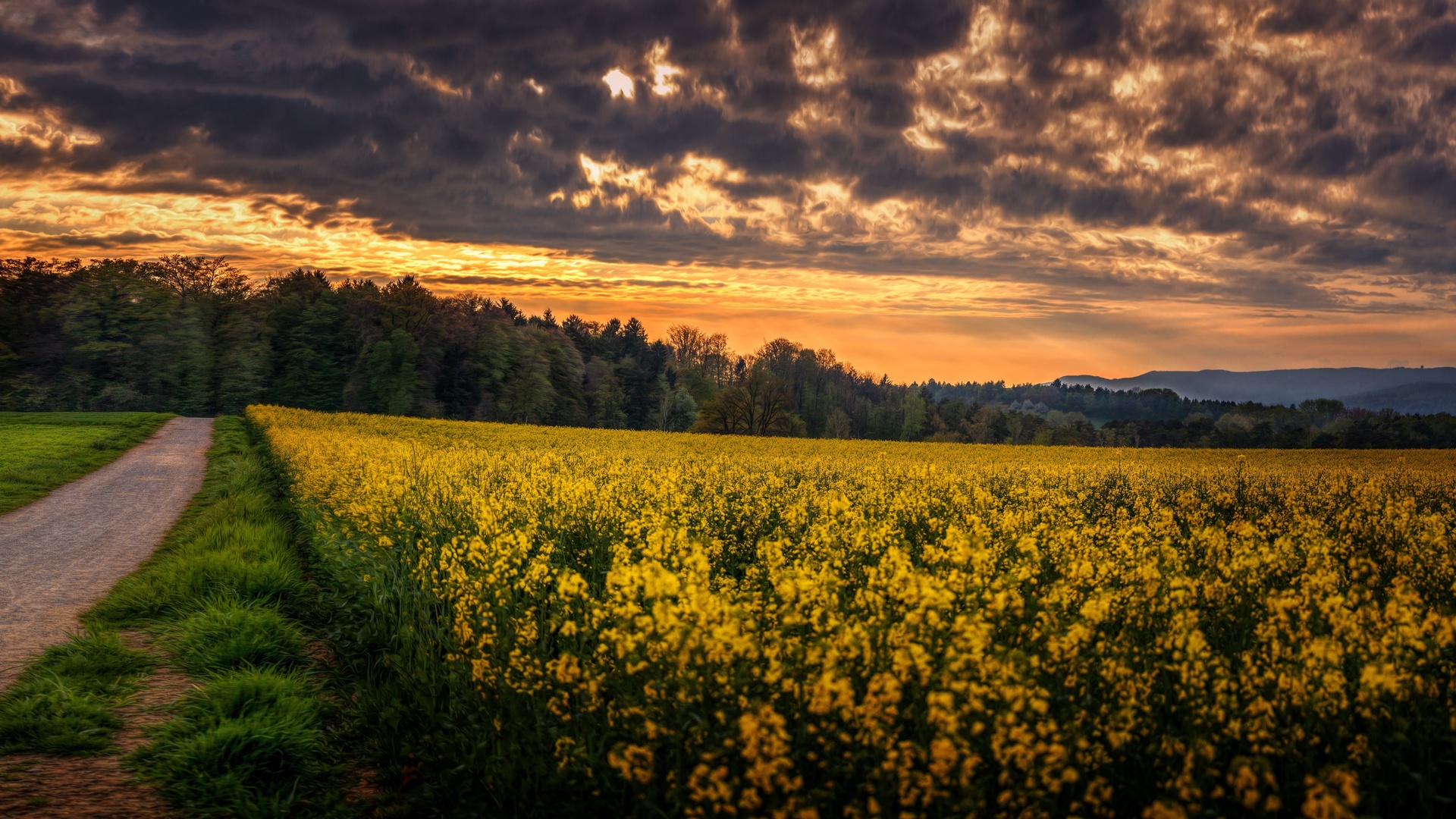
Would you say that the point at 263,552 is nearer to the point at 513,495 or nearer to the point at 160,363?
the point at 513,495

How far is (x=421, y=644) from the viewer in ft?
18.6

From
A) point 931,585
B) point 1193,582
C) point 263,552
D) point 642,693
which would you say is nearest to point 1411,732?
point 1193,582

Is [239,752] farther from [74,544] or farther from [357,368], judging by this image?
[357,368]

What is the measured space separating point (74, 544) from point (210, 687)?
8067mm

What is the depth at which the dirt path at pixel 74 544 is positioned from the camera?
7.11m

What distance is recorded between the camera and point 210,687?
5.40m

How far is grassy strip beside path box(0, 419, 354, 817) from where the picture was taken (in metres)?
4.48

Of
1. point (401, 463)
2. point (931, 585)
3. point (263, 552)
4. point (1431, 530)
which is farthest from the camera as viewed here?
point (401, 463)

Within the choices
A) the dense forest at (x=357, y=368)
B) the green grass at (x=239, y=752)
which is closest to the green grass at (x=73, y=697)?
the green grass at (x=239, y=752)

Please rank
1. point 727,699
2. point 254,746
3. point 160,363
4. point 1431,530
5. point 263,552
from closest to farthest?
point 727,699 < point 254,746 < point 1431,530 < point 263,552 < point 160,363

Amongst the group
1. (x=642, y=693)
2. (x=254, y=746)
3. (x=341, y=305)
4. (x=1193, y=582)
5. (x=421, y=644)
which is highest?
(x=341, y=305)

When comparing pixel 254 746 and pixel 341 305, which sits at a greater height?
pixel 341 305

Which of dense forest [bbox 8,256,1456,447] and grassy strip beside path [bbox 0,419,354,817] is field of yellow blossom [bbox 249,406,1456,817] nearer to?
grassy strip beside path [bbox 0,419,354,817]

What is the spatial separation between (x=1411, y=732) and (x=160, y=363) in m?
77.8
